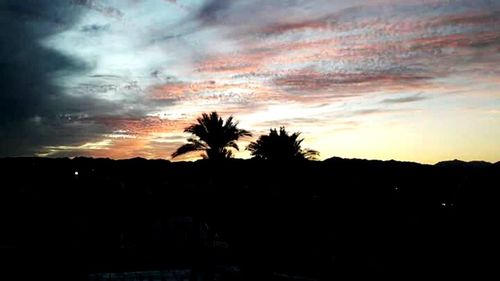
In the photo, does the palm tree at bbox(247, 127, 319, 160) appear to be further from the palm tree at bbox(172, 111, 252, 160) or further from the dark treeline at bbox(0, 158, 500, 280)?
the dark treeline at bbox(0, 158, 500, 280)

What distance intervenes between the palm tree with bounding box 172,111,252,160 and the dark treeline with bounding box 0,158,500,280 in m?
11.2

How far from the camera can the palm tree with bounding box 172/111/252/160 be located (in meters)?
22.1

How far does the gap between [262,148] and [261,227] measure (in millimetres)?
10511

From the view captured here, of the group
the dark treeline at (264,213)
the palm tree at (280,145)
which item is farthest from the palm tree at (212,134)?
the dark treeline at (264,213)

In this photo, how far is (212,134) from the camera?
22219 millimetres

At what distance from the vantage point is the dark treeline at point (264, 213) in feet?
29.6

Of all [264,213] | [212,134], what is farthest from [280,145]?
[264,213]

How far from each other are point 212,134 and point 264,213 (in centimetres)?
1199

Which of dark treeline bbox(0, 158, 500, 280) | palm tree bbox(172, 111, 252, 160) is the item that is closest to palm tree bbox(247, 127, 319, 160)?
palm tree bbox(172, 111, 252, 160)

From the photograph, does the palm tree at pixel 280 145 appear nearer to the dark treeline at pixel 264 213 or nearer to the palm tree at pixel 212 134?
the palm tree at pixel 212 134

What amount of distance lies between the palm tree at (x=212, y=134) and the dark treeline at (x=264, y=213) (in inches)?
442

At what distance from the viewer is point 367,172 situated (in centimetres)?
1030

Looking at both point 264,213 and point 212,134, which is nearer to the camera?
point 264,213

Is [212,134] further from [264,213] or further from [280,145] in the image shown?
[264,213]
